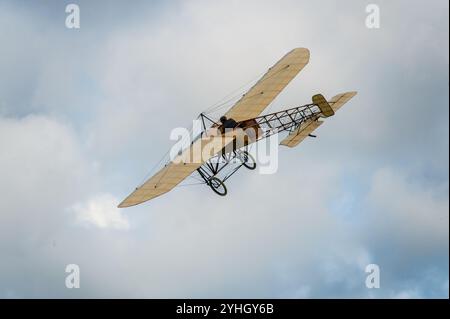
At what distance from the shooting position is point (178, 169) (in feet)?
144

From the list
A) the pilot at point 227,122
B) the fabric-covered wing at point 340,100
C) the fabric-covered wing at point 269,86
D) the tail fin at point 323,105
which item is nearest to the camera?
the pilot at point 227,122

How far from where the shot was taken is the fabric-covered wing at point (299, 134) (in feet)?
169

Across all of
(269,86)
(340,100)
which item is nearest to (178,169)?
(269,86)

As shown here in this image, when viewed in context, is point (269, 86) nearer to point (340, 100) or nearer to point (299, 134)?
point (299, 134)

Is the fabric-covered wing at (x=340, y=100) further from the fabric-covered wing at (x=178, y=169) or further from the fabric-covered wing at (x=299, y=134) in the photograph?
the fabric-covered wing at (x=178, y=169)

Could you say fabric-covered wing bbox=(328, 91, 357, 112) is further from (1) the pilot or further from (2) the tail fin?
(1) the pilot

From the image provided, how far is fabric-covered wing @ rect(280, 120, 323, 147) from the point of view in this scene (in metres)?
51.4

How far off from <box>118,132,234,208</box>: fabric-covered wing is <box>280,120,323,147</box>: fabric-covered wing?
20.2 ft

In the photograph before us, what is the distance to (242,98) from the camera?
5288 cm

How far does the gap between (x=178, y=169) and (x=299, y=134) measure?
1194 cm

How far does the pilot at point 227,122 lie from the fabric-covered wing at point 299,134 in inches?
183

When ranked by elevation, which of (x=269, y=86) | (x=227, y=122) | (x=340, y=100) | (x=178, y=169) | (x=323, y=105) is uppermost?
(x=269, y=86)
